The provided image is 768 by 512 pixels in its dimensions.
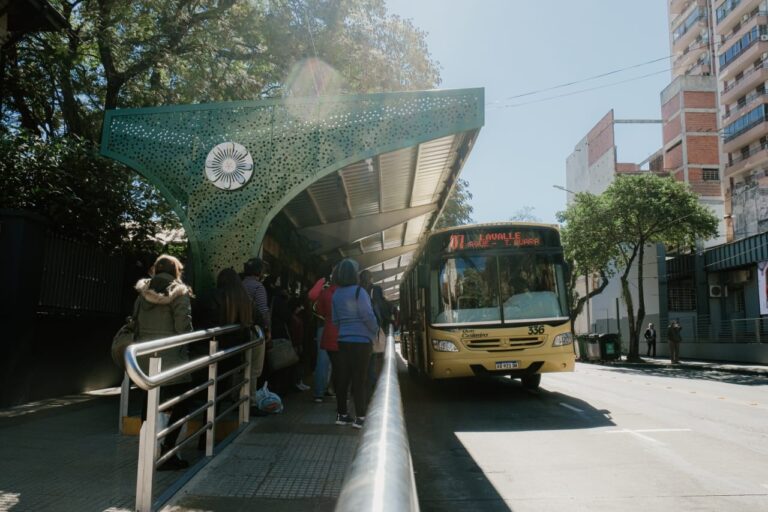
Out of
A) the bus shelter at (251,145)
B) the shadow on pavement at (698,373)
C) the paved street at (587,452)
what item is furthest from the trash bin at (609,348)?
the bus shelter at (251,145)

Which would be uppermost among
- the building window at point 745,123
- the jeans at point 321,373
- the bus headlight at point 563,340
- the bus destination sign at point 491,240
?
the building window at point 745,123

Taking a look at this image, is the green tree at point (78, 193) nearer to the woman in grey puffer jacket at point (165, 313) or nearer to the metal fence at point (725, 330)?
the woman in grey puffer jacket at point (165, 313)

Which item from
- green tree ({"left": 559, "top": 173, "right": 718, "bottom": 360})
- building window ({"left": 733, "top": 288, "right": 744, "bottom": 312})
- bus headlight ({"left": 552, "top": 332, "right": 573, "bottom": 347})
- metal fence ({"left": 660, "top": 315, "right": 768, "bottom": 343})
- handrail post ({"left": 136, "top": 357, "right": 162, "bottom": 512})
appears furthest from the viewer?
building window ({"left": 733, "top": 288, "right": 744, "bottom": 312})

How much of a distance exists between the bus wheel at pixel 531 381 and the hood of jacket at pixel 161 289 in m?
9.05

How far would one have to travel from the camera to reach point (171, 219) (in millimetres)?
12898

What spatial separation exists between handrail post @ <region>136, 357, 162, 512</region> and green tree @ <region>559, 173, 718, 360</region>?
29.9 m

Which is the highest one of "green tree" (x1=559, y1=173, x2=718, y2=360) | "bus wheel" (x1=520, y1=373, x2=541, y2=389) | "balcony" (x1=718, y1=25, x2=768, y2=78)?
"balcony" (x1=718, y1=25, x2=768, y2=78)

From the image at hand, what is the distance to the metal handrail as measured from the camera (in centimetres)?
119

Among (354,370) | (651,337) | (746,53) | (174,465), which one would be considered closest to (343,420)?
(354,370)

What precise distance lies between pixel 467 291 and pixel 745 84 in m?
45.7

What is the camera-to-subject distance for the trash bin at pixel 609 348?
32.4m

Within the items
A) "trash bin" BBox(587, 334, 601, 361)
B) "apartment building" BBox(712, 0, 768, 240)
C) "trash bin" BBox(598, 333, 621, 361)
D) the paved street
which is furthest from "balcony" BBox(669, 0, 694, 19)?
the paved street

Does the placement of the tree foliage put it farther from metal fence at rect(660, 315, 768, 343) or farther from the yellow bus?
metal fence at rect(660, 315, 768, 343)

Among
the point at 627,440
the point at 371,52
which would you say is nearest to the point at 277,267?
the point at 371,52
